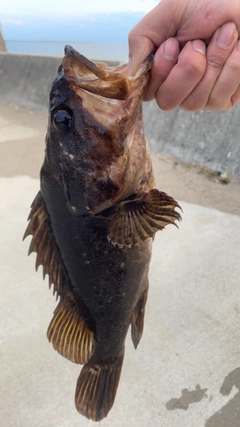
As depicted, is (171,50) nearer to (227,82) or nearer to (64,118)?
(227,82)

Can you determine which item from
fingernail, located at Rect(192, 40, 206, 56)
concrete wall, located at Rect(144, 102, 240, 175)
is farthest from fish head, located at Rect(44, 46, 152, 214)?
concrete wall, located at Rect(144, 102, 240, 175)

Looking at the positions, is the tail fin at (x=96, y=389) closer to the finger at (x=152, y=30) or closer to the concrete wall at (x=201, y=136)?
the finger at (x=152, y=30)

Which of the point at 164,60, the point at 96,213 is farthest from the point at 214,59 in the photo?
the point at 96,213

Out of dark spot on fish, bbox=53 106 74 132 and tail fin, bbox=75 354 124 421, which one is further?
tail fin, bbox=75 354 124 421

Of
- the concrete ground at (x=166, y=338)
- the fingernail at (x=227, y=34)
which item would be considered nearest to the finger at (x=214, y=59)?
the fingernail at (x=227, y=34)

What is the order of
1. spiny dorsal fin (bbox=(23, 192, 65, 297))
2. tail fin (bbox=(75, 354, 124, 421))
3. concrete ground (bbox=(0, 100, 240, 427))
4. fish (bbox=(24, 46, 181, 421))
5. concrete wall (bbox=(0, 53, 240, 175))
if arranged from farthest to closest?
concrete wall (bbox=(0, 53, 240, 175))
concrete ground (bbox=(0, 100, 240, 427))
tail fin (bbox=(75, 354, 124, 421))
spiny dorsal fin (bbox=(23, 192, 65, 297))
fish (bbox=(24, 46, 181, 421))

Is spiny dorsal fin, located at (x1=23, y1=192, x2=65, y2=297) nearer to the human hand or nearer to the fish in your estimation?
the fish
